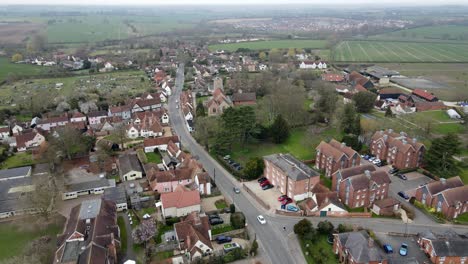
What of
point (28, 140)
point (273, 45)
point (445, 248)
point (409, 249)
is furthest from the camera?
point (273, 45)

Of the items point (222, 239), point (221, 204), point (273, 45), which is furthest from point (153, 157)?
point (273, 45)

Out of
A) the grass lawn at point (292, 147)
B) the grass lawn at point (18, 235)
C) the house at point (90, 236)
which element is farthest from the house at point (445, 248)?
the grass lawn at point (18, 235)

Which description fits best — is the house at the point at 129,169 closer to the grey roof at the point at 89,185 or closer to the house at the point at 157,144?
the grey roof at the point at 89,185

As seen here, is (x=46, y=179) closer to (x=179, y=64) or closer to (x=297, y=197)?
(x=297, y=197)

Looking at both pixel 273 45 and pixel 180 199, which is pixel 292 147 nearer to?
pixel 180 199

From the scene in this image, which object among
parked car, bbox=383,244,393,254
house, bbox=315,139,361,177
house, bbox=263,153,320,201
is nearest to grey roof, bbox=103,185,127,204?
house, bbox=263,153,320,201

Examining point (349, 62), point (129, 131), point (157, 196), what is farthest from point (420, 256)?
point (349, 62)
